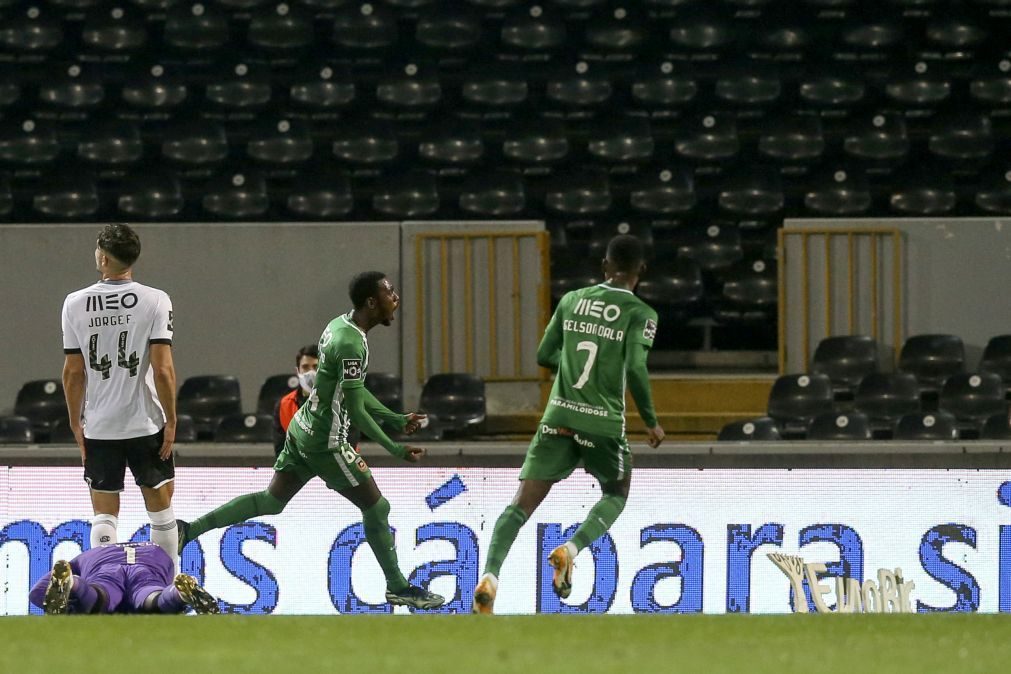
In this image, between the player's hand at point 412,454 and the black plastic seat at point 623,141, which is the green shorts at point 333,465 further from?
the black plastic seat at point 623,141

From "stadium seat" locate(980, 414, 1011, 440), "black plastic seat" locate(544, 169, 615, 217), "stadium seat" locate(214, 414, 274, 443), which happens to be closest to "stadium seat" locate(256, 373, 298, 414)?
"stadium seat" locate(214, 414, 274, 443)

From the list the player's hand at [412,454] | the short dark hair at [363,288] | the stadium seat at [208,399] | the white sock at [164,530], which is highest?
the short dark hair at [363,288]

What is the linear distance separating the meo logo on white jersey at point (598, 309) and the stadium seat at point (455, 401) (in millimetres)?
4929

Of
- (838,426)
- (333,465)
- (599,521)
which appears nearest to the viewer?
(599,521)

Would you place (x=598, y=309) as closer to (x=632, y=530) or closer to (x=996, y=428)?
(x=632, y=530)

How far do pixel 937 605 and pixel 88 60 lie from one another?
10.6m

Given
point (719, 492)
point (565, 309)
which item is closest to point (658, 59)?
point (719, 492)

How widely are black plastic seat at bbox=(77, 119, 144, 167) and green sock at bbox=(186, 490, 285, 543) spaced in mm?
7563

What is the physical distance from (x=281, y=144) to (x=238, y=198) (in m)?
0.73

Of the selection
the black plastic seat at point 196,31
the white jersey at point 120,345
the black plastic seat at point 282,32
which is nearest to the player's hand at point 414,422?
the white jersey at point 120,345

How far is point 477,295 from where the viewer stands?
13.3 meters

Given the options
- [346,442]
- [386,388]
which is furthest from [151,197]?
[346,442]

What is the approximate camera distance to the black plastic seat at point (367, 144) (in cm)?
1517

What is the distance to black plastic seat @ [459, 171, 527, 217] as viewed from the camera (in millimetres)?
14680
